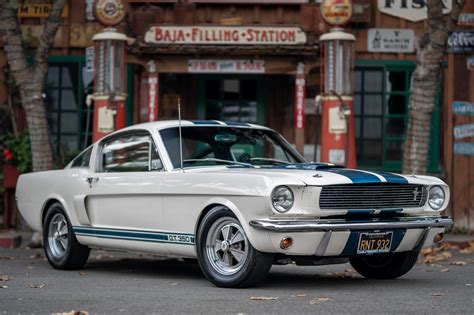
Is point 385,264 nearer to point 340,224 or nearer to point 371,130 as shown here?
point 340,224

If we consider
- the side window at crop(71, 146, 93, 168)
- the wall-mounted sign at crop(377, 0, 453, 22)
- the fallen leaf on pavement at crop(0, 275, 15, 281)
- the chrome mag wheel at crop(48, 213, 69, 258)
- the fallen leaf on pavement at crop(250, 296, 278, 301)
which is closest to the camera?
the fallen leaf on pavement at crop(250, 296, 278, 301)

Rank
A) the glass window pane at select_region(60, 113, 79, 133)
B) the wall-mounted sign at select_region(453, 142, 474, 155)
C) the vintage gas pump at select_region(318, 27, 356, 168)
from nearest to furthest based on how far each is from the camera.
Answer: the vintage gas pump at select_region(318, 27, 356, 168), the wall-mounted sign at select_region(453, 142, 474, 155), the glass window pane at select_region(60, 113, 79, 133)

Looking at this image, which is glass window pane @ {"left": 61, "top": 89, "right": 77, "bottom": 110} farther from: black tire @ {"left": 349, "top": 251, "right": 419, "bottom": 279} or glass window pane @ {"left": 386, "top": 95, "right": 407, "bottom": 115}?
black tire @ {"left": 349, "top": 251, "right": 419, "bottom": 279}

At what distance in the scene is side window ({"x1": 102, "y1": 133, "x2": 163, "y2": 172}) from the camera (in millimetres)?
9250

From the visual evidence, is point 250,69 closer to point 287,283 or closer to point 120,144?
point 120,144

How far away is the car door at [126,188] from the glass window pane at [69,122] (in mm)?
6211

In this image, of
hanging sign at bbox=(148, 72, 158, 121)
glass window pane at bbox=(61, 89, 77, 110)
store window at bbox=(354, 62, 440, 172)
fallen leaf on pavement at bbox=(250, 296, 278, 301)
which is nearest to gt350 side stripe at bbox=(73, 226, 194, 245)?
fallen leaf on pavement at bbox=(250, 296, 278, 301)

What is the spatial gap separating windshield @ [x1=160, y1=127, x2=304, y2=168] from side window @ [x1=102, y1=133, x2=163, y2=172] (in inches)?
6.9

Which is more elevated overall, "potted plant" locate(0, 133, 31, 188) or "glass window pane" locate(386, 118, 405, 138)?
"glass window pane" locate(386, 118, 405, 138)

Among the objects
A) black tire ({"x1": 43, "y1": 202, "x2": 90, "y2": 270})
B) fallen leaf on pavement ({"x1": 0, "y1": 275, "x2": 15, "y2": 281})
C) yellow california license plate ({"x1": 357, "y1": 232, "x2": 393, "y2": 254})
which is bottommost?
fallen leaf on pavement ({"x1": 0, "y1": 275, "x2": 15, "y2": 281})

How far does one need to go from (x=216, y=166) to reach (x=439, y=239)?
199 centimetres

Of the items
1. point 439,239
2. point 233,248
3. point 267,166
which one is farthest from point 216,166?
point 439,239

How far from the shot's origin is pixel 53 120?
16.3 metres

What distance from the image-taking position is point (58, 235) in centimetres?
1041
